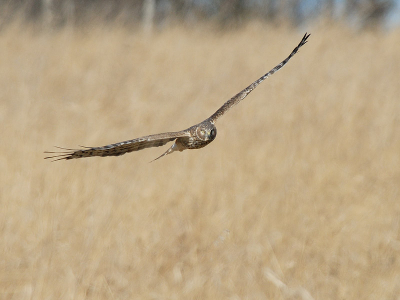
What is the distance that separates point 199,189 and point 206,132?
217 centimetres

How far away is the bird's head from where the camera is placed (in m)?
1.36

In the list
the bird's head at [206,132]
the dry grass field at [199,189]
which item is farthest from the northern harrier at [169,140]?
the dry grass field at [199,189]

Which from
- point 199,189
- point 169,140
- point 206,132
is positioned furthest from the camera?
point 199,189

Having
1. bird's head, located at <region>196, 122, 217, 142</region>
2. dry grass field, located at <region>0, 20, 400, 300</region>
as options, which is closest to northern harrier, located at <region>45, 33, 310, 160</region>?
bird's head, located at <region>196, 122, 217, 142</region>

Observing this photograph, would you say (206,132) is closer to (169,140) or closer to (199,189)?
(169,140)

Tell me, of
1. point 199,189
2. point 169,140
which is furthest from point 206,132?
point 199,189

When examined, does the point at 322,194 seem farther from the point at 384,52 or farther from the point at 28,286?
the point at 384,52

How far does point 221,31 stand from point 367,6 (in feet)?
6.84

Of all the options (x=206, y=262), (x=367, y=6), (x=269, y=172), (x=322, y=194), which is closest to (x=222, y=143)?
(x=269, y=172)

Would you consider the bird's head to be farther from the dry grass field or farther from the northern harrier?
the dry grass field

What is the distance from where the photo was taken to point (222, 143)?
4062mm

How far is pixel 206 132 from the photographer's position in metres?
1.41

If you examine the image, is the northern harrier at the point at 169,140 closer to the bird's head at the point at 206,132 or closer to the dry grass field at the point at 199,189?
the bird's head at the point at 206,132

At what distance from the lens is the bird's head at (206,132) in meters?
1.36
